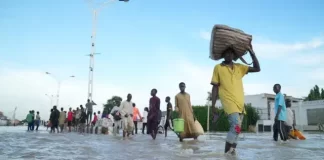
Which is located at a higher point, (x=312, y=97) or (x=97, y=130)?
(x=312, y=97)

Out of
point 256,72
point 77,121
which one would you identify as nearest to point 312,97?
point 77,121

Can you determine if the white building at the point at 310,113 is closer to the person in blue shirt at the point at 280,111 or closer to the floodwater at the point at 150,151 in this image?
the person in blue shirt at the point at 280,111

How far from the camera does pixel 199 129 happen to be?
9406 millimetres

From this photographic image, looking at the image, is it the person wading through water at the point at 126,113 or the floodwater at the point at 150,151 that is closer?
the floodwater at the point at 150,151

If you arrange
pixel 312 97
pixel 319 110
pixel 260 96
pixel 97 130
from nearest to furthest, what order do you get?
pixel 97 130
pixel 319 110
pixel 260 96
pixel 312 97

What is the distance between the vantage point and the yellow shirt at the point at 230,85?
15.9 feet

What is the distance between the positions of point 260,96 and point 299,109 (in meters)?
10.7

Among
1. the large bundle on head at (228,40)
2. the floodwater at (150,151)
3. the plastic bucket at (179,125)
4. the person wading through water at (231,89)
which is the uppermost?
the large bundle on head at (228,40)

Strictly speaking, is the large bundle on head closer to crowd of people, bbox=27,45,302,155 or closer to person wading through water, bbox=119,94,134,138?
crowd of people, bbox=27,45,302,155

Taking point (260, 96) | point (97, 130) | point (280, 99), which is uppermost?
point (260, 96)

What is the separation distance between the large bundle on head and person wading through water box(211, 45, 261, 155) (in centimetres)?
11

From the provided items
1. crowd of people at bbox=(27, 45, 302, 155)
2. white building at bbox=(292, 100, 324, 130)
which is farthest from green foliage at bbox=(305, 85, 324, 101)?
crowd of people at bbox=(27, 45, 302, 155)

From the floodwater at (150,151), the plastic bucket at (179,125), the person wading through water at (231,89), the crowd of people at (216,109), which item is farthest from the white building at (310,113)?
the person wading through water at (231,89)

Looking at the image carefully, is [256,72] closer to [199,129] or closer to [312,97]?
Answer: [199,129]
